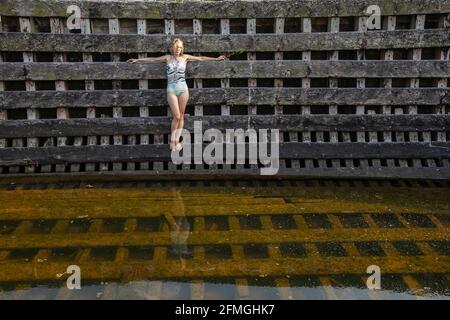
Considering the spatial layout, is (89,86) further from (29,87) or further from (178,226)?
(178,226)

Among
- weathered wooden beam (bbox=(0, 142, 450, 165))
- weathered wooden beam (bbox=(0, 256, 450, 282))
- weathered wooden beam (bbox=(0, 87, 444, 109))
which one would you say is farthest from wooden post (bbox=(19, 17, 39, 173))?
weathered wooden beam (bbox=(0, 256, 450, 282))

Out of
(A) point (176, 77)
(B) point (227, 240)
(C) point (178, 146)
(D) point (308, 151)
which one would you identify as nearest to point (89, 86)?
(A) point (176, 77)

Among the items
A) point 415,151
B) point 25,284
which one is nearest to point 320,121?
point 415,151

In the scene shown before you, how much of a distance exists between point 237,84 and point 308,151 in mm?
1860

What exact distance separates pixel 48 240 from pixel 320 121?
17.2ft

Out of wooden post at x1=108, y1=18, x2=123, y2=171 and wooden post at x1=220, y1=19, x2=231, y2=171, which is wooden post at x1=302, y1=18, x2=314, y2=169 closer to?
wooden post at x1=220, y1=19, x2=231, y2=171

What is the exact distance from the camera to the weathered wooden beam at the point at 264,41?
855cm

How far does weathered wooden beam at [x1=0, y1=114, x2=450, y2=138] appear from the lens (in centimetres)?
866

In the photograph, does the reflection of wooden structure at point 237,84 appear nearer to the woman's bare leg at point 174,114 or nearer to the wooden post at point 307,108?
the wooden post at point 307,108

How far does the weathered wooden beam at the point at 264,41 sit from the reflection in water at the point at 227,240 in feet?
8.23

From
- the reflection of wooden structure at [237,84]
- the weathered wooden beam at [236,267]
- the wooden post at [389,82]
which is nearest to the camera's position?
the weathered wooden beam at [236,267]

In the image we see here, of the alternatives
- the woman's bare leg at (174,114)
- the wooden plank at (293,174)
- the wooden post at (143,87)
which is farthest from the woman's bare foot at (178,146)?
the wooden post at (143,87)

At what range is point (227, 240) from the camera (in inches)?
241

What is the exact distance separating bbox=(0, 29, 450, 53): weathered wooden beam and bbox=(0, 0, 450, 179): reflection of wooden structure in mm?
18
